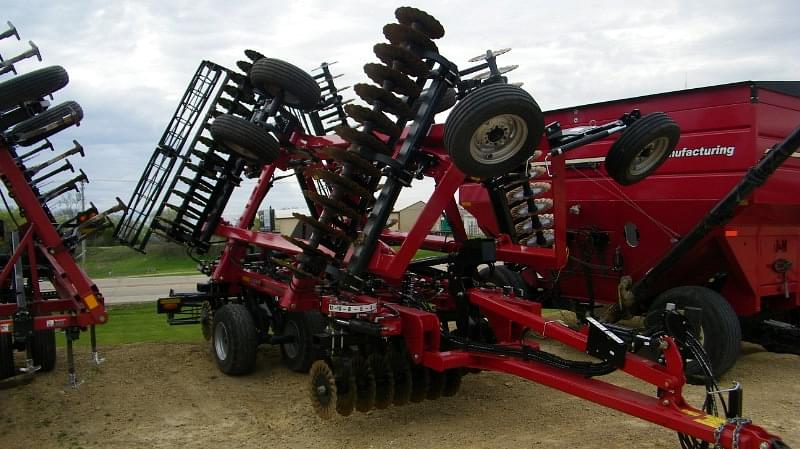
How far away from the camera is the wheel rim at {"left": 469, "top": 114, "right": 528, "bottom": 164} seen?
4.34 metres

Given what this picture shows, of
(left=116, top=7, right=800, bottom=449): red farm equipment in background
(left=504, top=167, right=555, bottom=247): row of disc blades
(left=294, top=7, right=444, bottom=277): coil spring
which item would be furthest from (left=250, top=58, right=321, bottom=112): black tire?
(left=504, top=167, right=555, bottom=247): row of disc blades

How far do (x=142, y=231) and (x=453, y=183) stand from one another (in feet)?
13.3

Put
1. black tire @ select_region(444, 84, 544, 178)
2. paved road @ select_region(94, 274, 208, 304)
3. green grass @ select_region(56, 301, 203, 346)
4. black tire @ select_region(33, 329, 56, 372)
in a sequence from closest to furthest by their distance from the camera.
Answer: black tire @ select_region(444, 84, 544, 178), black tire @ select_region(33, 329, 56, 372), green grass @ select_region(56, 301, 203, 346), paved road @ select_region(94, 274, 208, 304)

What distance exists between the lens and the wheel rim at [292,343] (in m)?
6.98

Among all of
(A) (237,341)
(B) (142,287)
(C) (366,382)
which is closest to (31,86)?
(A) (237,341)

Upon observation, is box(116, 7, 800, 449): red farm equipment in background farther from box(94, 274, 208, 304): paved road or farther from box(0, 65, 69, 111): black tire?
box(94, 274, 208, 304): paved road

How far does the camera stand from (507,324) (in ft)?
17.6

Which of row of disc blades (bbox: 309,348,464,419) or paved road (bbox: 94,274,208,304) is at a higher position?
row of disc blades (bbox: 309,348,464,419)

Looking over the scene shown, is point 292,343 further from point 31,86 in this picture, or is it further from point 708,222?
point 708,222

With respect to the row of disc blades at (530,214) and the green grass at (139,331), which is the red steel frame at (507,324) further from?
the green grass at (139,331)

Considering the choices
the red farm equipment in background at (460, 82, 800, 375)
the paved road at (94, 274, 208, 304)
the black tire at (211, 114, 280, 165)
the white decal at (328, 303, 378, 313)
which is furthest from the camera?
the paved road at (94, 274, 208, 304)

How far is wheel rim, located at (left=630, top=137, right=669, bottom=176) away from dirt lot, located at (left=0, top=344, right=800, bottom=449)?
1.99m

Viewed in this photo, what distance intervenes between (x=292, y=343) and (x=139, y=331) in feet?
12.6

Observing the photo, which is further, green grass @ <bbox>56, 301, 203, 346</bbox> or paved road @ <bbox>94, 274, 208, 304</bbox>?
paved road @ <bbox>94, 274, 208, 304</bbox>
